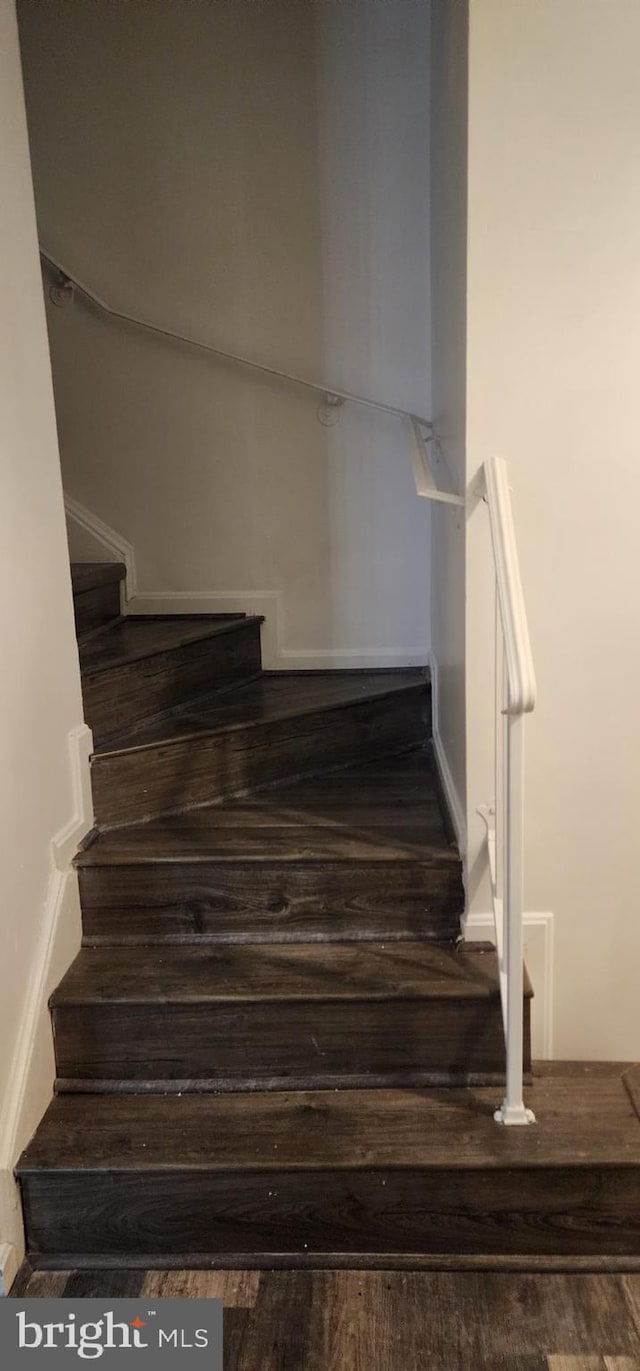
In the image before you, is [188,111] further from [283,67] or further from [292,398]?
[292,398]

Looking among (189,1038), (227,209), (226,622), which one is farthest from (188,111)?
(189,1038)

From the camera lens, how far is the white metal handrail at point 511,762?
160cm

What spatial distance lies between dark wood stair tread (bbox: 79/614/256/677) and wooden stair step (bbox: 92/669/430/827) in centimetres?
19

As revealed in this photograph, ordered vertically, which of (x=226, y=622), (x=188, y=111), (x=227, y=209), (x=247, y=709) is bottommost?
(x=247, y=709)

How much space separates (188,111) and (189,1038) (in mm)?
2594

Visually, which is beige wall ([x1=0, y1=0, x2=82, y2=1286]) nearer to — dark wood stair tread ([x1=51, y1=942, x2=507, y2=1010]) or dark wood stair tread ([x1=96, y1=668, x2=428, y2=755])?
dark wood stair tread ([x1=51, y1=942, x2=507, y2=1010])

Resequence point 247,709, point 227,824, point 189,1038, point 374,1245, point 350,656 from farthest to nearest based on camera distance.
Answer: point 350,656, point 247,709, point 227,824, point 189,1038, point 374,1245

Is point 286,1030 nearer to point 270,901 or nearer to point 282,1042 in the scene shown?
point 282,1042

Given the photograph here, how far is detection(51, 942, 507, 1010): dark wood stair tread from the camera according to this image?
1956 millimetres

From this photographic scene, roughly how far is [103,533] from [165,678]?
709 mm

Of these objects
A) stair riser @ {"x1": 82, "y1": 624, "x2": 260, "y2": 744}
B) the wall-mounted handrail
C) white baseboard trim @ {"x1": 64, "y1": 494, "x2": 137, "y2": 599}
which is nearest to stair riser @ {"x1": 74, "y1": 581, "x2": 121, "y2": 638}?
white baseboard trim @ {"x1": 64, "y1": 494, "x2": 137, "y2": 599}

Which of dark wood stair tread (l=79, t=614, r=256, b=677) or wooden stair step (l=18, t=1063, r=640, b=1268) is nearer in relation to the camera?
wooden stair step (l=18, t=1063, r=640, b=1268)

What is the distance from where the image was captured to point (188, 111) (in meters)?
2.92

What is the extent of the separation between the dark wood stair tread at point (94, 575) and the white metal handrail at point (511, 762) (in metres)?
1.35
